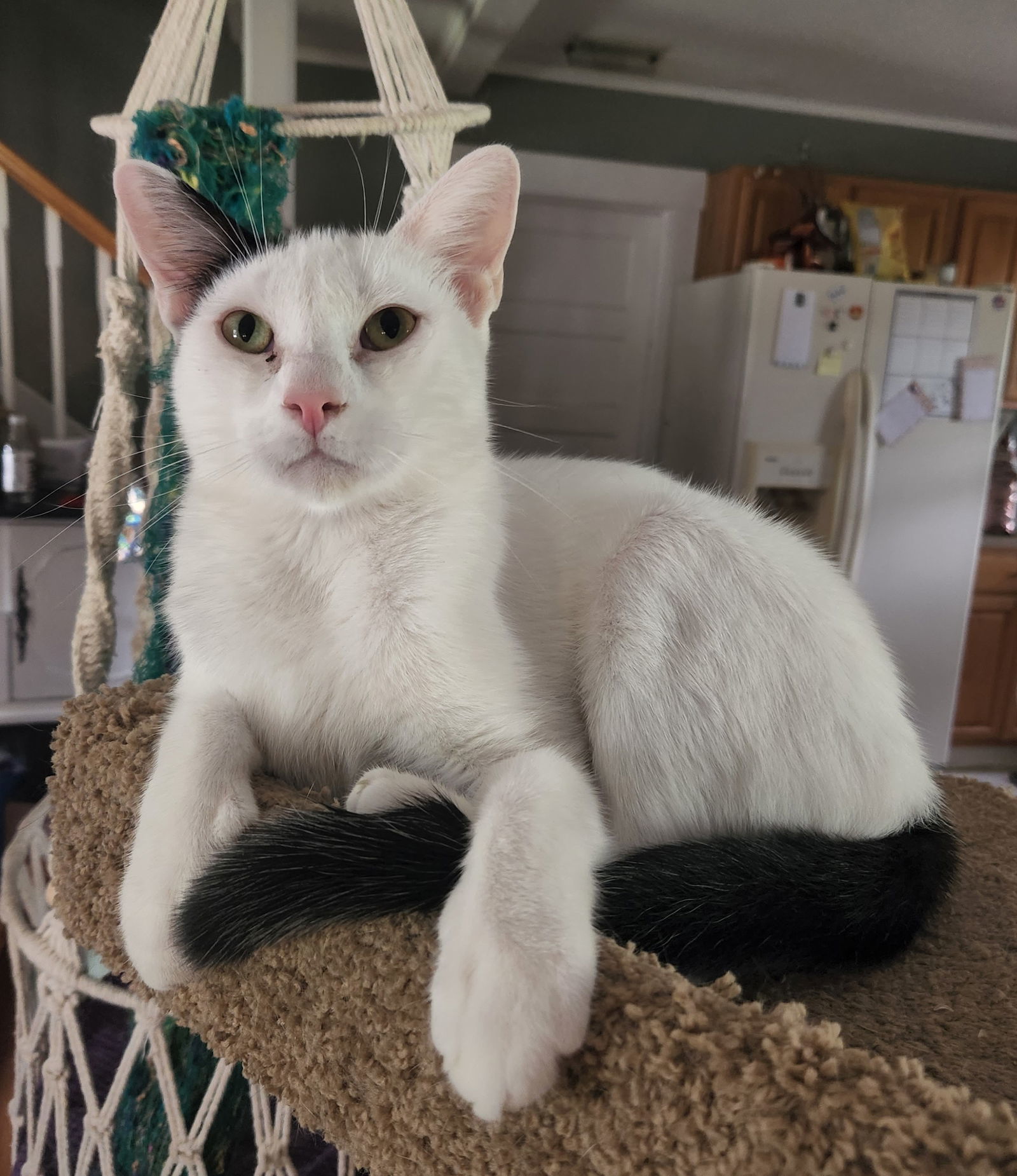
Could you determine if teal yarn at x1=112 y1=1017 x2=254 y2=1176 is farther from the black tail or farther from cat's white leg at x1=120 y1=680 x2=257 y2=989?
the black tail

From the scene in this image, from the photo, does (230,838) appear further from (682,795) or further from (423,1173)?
(682,795)

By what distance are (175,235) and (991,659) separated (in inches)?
148

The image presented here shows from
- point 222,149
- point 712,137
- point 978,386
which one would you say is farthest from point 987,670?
point 222,149

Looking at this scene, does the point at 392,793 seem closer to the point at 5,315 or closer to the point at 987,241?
the point at 5,315

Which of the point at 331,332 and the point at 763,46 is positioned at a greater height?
the point at 763,46

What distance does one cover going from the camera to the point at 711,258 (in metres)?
3.42

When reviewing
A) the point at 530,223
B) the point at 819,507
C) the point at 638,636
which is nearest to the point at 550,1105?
the point at 638,636

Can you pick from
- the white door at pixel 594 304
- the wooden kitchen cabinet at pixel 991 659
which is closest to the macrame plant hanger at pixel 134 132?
the white door at pixel 594 304

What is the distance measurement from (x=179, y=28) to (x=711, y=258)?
285 cm

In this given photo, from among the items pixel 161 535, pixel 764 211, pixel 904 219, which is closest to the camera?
pixel 161 535

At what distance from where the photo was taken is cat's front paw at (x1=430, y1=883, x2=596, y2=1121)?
0.43m

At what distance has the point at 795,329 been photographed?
9.23ft

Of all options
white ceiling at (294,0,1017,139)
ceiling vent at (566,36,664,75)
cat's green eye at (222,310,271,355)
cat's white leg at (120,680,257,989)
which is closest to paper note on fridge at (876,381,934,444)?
white ceiling at (294,0,1017,139)

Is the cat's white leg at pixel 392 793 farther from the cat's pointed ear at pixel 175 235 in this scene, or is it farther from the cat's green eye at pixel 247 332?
the cat's pointed ear at pixel 175 235
